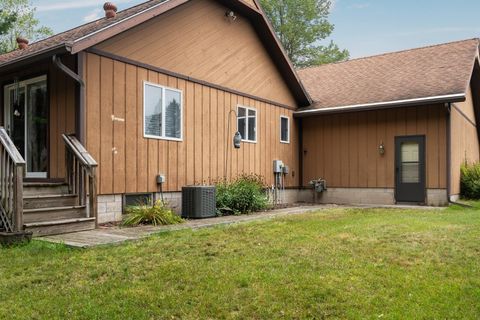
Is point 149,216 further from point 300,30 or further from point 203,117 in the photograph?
point 300,30

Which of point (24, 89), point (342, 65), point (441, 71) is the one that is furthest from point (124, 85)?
point (342, 65)

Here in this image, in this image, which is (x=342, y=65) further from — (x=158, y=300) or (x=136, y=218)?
(x=158, y=300)

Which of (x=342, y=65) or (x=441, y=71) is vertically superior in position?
(x=342, y=65)

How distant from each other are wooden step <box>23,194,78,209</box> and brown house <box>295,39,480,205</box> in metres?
8.02

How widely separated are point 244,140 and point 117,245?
6.31 m

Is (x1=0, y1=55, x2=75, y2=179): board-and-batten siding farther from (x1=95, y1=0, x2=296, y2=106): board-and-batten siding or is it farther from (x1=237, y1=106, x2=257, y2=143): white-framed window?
(x1=237, y1=106, x2=257, y2=143): white-framed window

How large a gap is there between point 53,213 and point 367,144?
29.3 feet

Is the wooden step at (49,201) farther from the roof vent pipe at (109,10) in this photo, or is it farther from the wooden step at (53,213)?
the roof vent pipe at (109,10)

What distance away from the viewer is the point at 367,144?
12.6 meters

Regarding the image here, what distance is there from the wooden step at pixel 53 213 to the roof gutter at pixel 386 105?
26.4ft

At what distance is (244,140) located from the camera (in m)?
11.4

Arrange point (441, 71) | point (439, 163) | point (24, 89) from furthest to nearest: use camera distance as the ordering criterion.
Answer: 1. point (441, 71)
2. point (439, 163)
3. point (24, 89)

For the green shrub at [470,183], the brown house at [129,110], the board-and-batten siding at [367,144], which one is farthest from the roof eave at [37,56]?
the green shrub at [470,183]

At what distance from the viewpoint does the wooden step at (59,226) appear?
5.91 m
